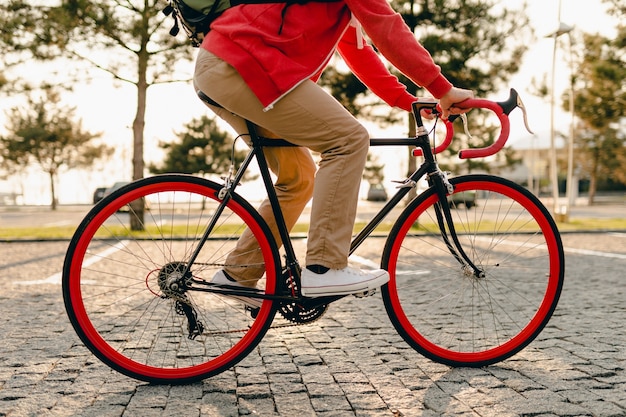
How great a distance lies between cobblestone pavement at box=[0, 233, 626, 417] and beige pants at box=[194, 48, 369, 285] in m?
0.54

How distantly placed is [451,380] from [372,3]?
155cm

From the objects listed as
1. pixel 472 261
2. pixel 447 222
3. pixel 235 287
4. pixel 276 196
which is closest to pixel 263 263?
pixel 235 287

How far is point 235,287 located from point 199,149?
152 ft

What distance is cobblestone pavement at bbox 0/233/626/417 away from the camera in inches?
94.0

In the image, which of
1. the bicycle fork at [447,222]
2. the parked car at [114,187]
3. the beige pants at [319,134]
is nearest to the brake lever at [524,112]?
the bicycle fork at [447,222]

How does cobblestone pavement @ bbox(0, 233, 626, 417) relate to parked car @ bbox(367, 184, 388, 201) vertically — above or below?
above

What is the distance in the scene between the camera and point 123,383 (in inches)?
108

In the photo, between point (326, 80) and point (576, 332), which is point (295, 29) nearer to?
point (576, 332)

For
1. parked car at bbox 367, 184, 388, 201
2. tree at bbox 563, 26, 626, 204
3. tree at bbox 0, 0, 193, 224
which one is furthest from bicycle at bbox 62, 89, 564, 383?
parked car at bbox 367, 184, 388, 201

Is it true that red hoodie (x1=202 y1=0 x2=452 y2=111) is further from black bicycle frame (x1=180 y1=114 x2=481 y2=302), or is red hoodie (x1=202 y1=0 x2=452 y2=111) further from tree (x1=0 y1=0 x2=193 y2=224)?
tree (x1=0 y1=0 x2=193 y2=224)

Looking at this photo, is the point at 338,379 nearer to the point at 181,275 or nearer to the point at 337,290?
the point at 337,290

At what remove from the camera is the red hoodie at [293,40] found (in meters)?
2.48

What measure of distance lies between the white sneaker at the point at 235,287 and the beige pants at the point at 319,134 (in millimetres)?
301

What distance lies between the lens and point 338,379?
277cm
